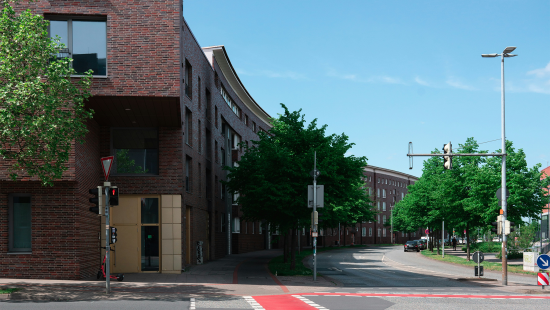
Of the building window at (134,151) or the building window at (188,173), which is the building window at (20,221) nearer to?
the building window at (134,151)

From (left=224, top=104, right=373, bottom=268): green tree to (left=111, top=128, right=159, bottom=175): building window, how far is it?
5.26 m

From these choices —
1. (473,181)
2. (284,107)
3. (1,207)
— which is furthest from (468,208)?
(1,207)

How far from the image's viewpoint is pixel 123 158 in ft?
79.9

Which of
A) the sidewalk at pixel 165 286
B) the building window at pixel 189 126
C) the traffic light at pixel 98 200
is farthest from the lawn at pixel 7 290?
the building window at pixel 189 126

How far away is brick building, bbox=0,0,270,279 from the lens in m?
19.7

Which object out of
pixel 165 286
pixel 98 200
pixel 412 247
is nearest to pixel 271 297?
pixel 165 286

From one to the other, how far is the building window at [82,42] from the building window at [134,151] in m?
4.19

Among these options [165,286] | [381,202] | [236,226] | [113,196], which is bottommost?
[381,202]

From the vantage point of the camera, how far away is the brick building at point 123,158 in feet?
64.7

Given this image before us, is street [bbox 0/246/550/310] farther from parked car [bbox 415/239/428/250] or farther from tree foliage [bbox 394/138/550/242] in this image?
parked car [bbox 415/239/428/250]

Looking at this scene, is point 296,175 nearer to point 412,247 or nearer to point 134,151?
point 134,151

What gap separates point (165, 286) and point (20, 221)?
6233 mm

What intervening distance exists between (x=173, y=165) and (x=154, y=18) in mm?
6768

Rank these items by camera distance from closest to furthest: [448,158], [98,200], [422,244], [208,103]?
[98,200]
[448,158]
[208,103]
[422,244]
